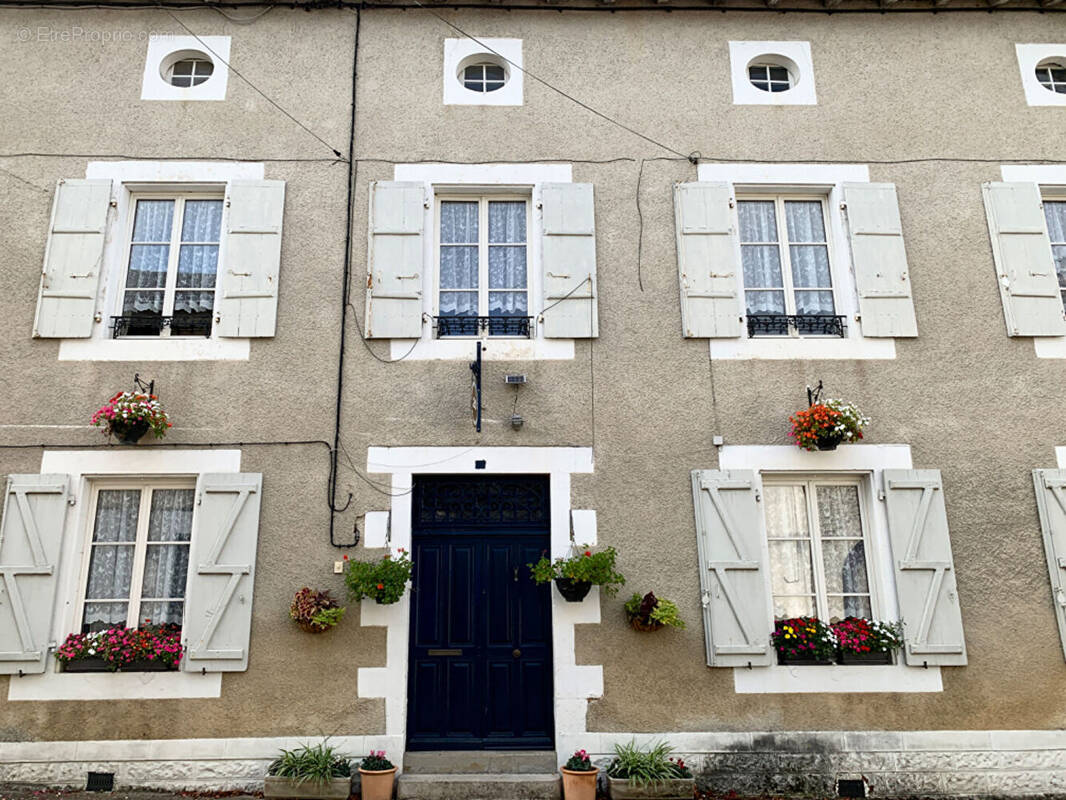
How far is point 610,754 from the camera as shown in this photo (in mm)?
6109

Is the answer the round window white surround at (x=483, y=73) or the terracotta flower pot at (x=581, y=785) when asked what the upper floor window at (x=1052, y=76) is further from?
the terracotta flower pot at (x=581, y=785)

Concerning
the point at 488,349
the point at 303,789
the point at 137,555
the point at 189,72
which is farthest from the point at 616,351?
the point at 189,72

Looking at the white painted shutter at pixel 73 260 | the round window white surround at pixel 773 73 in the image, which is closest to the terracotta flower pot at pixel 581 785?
the white painted shutter at pixel 73 260

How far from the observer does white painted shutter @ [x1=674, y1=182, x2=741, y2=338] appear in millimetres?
6902

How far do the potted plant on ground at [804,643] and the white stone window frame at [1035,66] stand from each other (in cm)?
545

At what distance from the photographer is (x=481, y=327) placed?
7.01 meters

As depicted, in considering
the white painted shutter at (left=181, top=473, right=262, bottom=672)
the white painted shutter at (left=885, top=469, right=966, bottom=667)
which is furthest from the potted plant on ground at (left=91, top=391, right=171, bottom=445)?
the white painted shutter at (left=885, top=469, right=966, bottom=667)

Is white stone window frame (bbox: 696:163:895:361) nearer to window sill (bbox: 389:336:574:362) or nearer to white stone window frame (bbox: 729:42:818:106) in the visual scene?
white stone window frame (bbox: 729:42:818:106)

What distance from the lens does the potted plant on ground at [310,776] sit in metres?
5.74

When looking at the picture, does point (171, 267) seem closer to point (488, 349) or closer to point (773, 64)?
point (488, 349)

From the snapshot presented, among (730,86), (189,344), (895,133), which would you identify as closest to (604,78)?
(730,86)

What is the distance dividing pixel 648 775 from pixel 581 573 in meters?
1.52

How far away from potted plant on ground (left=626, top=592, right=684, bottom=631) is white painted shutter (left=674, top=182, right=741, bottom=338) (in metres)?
2.28

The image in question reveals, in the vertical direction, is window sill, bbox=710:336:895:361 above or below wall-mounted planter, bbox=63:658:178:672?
above
